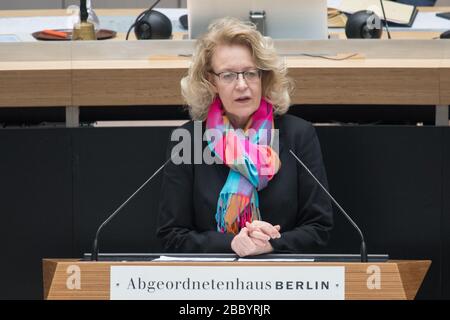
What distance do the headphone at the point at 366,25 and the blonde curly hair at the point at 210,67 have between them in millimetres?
808

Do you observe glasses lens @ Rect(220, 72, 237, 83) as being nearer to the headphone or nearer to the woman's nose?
the woman's nose

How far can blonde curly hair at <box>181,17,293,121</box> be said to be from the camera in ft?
7.64

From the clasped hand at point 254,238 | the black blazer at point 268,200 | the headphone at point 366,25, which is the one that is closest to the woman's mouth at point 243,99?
the black blazer at point 268,200

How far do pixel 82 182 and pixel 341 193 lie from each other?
0.67 m

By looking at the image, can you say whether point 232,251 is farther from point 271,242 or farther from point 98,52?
point 98,52

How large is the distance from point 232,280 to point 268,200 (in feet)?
1.86

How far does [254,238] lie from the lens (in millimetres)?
2154

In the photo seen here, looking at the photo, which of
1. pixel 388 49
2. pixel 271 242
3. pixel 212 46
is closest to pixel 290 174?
pixel 271 242

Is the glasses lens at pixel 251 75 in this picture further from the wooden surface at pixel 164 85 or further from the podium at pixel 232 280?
the podium at pixel 232 280

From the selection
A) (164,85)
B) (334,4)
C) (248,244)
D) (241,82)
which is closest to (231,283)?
(248,244)

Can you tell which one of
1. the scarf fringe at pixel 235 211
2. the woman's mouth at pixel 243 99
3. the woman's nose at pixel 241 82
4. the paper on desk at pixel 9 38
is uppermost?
the paper on desk at pixel 9 38

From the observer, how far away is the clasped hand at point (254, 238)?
214 centimetres

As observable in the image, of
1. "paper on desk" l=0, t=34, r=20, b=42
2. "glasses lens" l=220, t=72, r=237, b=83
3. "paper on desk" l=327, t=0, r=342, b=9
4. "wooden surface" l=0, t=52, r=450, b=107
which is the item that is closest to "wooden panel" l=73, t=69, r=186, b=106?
"wooden surface" l=0, t=52, r=450, b=107

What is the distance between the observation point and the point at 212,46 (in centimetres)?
237
